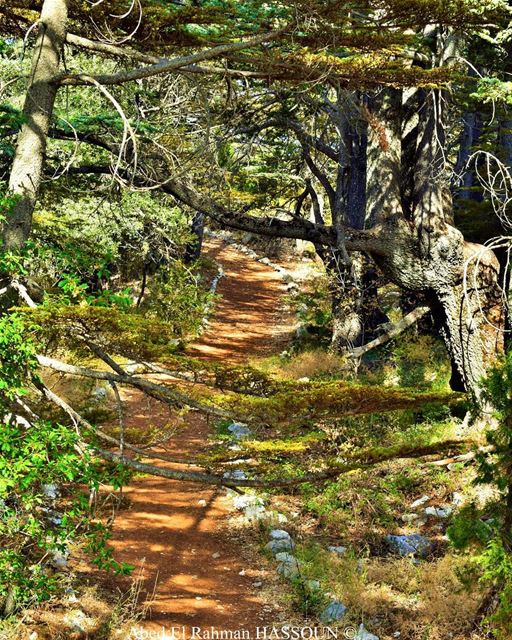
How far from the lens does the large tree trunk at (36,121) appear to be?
248 inches

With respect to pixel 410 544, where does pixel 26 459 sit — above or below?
above

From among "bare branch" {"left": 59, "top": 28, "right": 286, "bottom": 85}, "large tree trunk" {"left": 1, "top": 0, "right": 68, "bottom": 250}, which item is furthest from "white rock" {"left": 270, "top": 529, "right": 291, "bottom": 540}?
"bare branch" {"left": 59, "top": 28, "right": 286, "bottom": 85}

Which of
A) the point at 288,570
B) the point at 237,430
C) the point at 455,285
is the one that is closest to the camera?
the point at 288,570

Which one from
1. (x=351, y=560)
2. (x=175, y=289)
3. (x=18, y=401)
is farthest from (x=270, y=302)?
(x=18, y=401)

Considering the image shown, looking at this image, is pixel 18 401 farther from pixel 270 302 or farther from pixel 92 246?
pixel 270 302

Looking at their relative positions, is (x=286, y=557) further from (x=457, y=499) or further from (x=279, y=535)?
(x=457, y=499)

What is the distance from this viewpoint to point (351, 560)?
8.05 meters

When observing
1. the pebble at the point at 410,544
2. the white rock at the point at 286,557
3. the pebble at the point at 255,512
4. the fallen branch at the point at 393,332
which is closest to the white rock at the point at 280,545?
the white rock at the point at 286,557

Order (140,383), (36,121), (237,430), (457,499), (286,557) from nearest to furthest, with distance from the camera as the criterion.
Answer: (140,383) < (36,121) < (286,557) < (457,499) < (237,430)

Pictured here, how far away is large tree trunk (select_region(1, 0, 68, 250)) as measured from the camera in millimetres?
6293

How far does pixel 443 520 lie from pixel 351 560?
1.70 m

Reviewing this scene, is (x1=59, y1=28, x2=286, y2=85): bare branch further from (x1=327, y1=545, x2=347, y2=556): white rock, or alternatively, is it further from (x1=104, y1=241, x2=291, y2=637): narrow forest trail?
(x1=327, y1=545, x2=347, y2=556): white rock

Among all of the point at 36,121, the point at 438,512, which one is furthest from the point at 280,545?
the point at 36,121

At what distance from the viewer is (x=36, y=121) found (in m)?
6.46
